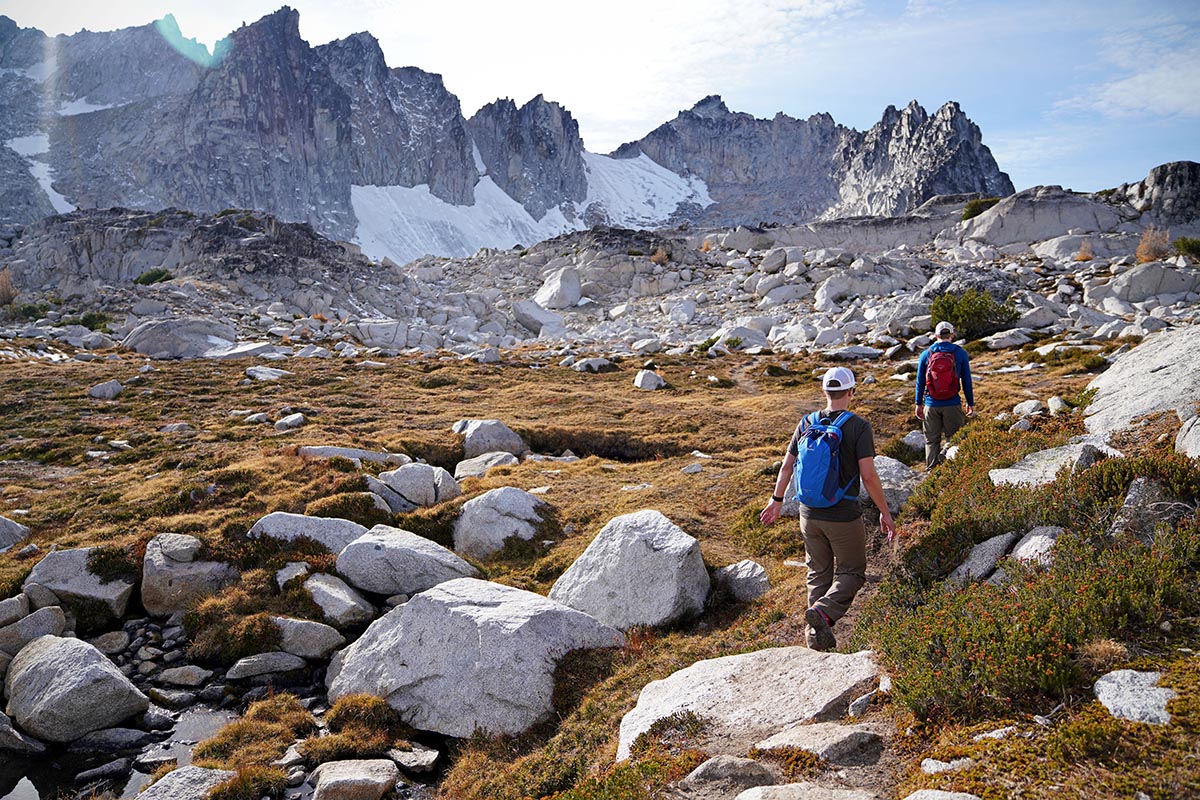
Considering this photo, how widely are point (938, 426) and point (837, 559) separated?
689 centimetres

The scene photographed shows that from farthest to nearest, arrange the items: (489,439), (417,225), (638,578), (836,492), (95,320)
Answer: (417,225) < (95,320) < (489,439) < (638,578) < (836,492)

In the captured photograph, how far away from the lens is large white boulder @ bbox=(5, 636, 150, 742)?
8.52m

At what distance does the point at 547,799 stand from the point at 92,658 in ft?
23.7

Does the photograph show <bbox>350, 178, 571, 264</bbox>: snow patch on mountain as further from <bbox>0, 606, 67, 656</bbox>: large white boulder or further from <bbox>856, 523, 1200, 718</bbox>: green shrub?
<bbox>856, 523, 1200, 718</bbox>: green shrub

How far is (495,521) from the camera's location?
13.3 m

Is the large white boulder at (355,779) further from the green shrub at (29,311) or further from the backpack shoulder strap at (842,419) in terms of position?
the green shrub at (29,311)

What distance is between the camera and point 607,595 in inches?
392

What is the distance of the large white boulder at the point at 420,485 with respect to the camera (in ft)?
50.5

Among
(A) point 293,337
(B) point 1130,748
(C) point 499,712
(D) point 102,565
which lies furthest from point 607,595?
(A) point 293,337

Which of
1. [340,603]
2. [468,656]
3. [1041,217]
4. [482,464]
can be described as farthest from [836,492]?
[1041,217]

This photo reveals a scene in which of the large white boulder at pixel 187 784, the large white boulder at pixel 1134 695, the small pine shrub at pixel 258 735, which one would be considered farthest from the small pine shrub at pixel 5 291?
the large white boulder at pixel 1134 695

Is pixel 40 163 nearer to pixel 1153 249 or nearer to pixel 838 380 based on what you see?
pixel 838 380

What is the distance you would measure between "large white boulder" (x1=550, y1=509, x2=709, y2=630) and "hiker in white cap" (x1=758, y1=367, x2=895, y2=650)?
2.28 meters

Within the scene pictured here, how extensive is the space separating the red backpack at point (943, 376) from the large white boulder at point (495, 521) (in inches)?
326
